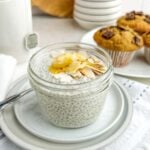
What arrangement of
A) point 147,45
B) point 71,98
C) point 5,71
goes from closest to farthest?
point 71,98 → point 5,71 → point 147,45

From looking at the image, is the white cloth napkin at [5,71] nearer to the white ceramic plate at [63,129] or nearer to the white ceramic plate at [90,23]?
the white ceramic plate at [63,129]

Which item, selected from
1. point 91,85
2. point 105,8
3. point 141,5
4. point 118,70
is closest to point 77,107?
point 91,85

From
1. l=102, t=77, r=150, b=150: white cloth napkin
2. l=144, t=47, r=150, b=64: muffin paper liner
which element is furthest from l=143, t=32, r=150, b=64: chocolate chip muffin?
l=102, t=77, r=150, b=150: white cloth napkin

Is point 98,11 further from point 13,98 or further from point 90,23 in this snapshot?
point 13,98

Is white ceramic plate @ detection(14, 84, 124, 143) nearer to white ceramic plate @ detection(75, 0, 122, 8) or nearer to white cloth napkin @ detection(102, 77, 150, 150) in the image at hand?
white cloth napkin @ detection(102, 77, 150, 150)

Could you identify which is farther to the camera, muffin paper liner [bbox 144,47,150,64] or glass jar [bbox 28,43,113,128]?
muffin paper liner [bbox 144,47,150,64]

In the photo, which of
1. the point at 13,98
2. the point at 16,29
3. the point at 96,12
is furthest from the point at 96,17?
the point at 13,98
